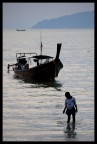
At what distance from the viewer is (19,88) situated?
106ft

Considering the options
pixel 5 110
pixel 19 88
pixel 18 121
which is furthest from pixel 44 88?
pixel 18 121

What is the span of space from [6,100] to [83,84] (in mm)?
12074

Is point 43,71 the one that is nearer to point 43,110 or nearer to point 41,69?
point 41,69

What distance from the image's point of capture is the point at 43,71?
115 ft

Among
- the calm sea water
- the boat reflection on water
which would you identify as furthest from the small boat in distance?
the calm sea water

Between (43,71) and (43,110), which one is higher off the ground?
(43,71)

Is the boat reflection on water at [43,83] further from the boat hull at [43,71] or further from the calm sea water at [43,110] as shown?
the boat hull at [43,71]

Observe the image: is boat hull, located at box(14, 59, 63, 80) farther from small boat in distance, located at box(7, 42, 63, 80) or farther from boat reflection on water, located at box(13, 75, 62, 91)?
boat reflection on water, located at box(13, 75, 62, 91)

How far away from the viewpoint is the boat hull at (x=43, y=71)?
3422cm

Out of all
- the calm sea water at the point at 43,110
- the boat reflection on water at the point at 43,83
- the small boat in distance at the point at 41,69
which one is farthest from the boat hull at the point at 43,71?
A: the calm sea water at the point at 43,110

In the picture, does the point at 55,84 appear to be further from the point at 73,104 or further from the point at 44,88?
the point at 73,104

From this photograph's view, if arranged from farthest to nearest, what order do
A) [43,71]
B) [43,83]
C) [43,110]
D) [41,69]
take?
1. [43,83]
2. [43,71]
3. [41,69]
4. [43,110]

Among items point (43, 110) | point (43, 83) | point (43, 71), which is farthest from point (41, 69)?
point (43, 110)

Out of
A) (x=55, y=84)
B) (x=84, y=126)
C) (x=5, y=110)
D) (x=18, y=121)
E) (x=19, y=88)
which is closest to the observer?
(x=84, y=126)
